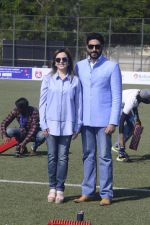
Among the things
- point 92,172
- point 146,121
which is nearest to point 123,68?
point 146,121

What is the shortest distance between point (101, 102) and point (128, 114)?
3548mm

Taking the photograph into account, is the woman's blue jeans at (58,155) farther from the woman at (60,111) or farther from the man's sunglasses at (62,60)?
the man's sunglasses at (62,60)

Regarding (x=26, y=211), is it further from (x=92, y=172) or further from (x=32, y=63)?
(x=32, y=63)

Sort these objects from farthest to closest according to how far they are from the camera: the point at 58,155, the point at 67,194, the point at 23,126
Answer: the point at 23,126 < the point at 67,194 < the point at 58,155

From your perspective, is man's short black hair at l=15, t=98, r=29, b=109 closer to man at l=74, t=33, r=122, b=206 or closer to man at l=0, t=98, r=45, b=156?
man at l=0, t=98, r=45, b=156

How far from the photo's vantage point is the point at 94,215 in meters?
7.33

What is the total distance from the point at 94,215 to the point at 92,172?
2.59 ft

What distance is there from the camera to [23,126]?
38.3ft

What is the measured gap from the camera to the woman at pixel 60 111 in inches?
304

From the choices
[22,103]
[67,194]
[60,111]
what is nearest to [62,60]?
[60,111]

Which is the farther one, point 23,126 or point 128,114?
point 23,126

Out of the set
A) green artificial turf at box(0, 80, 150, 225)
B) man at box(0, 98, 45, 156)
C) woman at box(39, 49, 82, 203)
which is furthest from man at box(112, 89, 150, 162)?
woman at box(39, 49, 82, 203)

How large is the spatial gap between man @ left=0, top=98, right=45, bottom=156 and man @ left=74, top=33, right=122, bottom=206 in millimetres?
3446

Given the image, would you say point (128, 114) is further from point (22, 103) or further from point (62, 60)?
point (62, 60)
